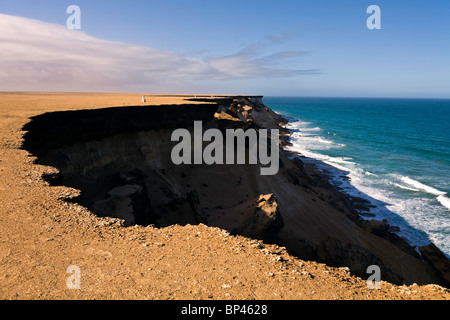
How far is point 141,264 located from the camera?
5438mm

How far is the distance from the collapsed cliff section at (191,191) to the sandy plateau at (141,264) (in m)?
2.75

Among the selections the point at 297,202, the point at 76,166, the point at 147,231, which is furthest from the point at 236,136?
the point at 147,231

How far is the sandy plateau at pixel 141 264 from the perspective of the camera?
4754 mm

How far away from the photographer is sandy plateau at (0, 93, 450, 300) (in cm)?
475

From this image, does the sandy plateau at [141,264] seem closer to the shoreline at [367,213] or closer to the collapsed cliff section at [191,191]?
the collapsed cliff section at [191,191]

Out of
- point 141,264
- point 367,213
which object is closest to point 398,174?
point 367,213

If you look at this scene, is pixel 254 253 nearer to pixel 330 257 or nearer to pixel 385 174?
pixel 330 257

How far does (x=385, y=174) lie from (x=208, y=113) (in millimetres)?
30104

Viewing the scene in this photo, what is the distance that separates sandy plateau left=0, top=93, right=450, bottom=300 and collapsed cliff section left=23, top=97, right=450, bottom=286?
2.75 m

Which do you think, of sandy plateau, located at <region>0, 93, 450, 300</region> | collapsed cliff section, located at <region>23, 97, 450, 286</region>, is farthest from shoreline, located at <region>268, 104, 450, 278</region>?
sandy plateau, located at <region>0, 93, 450, 300</region>

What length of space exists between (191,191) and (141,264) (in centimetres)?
1105

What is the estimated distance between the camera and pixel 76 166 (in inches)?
601

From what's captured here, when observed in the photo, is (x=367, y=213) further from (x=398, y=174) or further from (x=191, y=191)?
(x=191, y=191)

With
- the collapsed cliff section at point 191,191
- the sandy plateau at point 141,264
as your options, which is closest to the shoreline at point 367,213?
the collapsed cliff section at point 191,191
